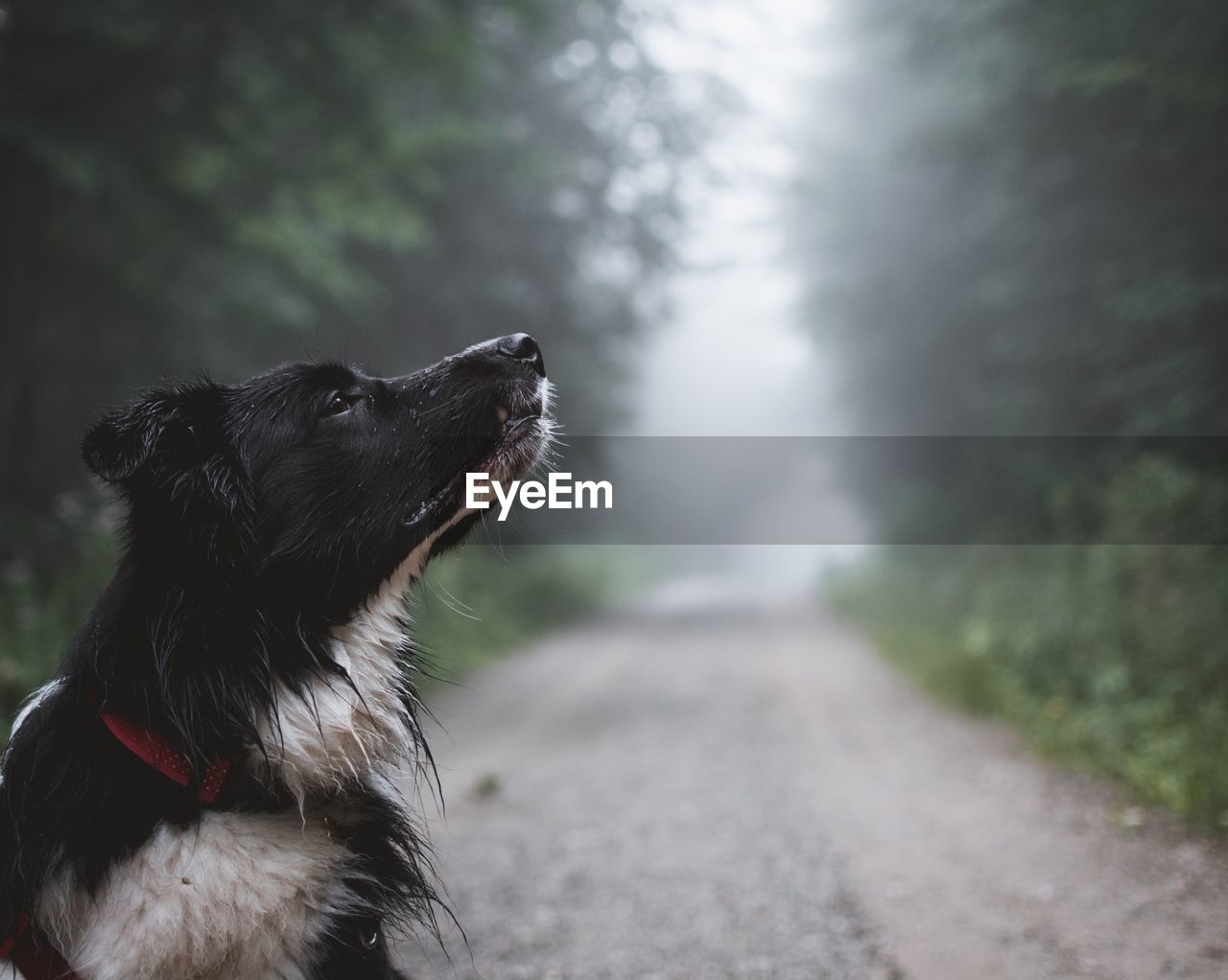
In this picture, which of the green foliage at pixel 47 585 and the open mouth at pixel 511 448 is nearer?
the open mouth at pixel 511 448

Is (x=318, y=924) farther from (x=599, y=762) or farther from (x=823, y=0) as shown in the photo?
(x=823, y=0)

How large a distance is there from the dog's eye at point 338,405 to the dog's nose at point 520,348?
43 centimetres

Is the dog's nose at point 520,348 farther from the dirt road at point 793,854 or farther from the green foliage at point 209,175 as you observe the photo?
the dirt road at point 793,854

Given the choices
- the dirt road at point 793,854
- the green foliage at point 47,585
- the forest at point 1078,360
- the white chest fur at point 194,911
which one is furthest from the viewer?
the forest at point 1078,360

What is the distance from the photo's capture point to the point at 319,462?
223 cm

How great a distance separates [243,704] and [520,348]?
1154 millimetres

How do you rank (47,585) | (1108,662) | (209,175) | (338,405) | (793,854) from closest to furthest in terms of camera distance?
(338,405) < (793,854) < (209,175) < (47,585) < (1108,662)

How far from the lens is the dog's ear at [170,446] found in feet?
6.18

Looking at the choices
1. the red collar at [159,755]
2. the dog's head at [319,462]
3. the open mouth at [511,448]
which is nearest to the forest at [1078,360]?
the open mouth at [511,448]

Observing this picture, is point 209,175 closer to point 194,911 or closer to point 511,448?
point 511,448

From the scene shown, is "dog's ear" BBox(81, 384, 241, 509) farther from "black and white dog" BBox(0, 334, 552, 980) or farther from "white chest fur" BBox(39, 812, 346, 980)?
"white chest fur" BBox(39, 812, 346, 980)

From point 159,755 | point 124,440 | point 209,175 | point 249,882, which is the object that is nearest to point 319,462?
point 124,440

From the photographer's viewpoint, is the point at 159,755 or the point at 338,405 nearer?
the point at 159,755

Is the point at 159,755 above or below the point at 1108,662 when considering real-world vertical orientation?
below
